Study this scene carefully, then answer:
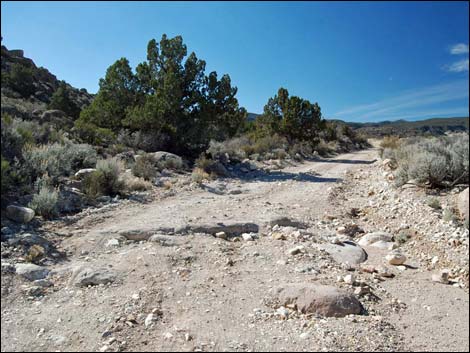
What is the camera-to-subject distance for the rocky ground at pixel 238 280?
3090 millimetres

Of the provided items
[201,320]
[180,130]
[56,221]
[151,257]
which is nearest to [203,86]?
[180,130]

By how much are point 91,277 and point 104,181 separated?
427 cm

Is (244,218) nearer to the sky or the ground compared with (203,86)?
nearer to the ground

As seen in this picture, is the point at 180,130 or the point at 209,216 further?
the point at 180,130

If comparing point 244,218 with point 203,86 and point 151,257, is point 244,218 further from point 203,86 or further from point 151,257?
point 203,86

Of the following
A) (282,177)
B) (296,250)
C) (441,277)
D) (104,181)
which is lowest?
(441,277)

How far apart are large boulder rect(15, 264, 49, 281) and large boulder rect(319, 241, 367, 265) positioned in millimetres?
4060

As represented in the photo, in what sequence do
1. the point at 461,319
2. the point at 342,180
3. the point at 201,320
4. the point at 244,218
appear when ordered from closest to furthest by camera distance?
the point at 201,320
the point at 461,319
the point at 244,218
the point at 342,180

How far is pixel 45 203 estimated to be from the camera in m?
5.79

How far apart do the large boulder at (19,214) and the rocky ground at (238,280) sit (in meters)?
0.40

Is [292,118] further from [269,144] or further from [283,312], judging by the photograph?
[283,312]

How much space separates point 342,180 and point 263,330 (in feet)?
29.8

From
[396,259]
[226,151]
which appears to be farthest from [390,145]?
[396,259]

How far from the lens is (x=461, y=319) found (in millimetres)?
3586
